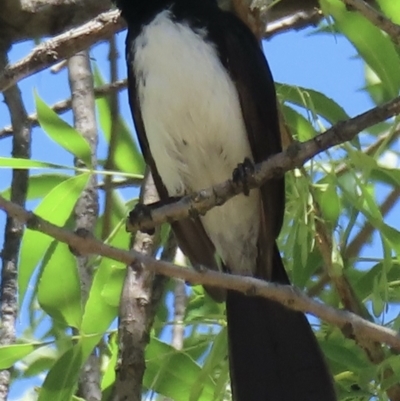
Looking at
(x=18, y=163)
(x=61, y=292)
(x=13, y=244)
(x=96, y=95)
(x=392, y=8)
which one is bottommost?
(x=61, y=292)

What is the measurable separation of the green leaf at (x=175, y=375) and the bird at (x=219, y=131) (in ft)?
0.33

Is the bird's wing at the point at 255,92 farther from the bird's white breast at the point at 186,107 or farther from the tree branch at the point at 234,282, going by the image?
the tree branch at the point at 234,282

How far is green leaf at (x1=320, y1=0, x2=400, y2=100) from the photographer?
1.63 m

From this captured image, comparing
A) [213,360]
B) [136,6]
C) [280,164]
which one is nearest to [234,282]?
[280,164]

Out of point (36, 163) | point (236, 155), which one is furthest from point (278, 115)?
point (36, 163)

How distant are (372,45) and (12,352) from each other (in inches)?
30.7

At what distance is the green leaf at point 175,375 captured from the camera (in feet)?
5.51

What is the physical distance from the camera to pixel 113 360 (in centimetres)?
182

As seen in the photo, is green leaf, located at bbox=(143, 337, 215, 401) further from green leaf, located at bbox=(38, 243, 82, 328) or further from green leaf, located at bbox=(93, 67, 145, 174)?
green leaf, located at bbox=(93, 67, 145, 174)

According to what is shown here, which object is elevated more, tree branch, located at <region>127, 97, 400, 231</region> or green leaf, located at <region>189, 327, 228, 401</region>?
tree branch, located at <region>127, 97, 400, 231</region>

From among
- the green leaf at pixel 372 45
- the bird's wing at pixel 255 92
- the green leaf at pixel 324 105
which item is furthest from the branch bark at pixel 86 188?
the green leaf at pixel 372 45

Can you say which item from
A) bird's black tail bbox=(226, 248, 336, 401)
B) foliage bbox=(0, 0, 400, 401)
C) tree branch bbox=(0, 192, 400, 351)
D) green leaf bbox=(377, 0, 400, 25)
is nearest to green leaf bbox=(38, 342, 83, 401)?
foliage bbox=(0, 0, 400, 401)

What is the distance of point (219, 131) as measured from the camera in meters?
1.92

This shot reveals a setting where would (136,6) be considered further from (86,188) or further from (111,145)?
(86,188)
